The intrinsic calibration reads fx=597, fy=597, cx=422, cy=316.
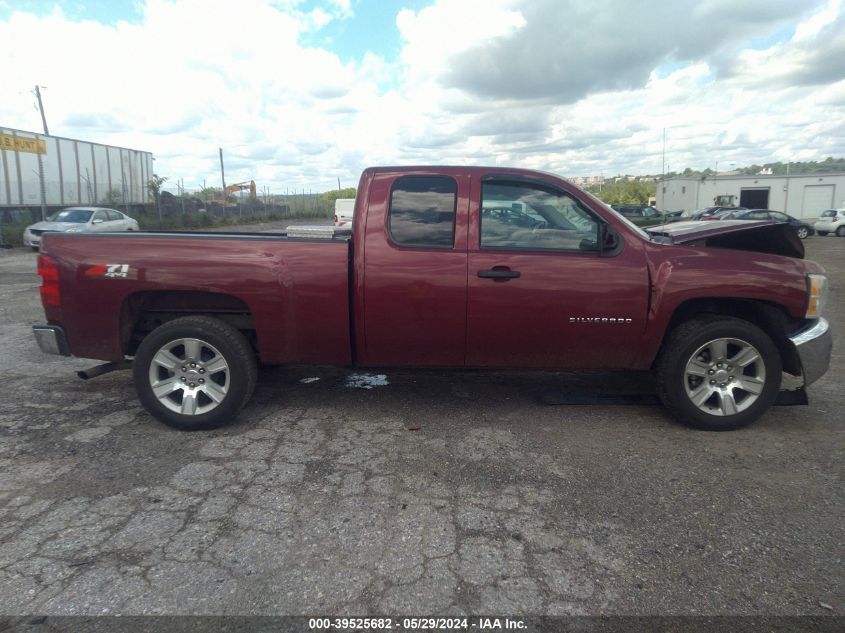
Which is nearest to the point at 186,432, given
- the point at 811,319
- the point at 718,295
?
the point at 718,295

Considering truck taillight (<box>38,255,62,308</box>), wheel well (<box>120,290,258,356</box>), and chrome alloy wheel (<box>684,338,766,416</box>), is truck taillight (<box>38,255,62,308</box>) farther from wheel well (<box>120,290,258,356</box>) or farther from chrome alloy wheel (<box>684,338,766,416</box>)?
chrome alloy wheel (<box>684,338,766,416</box>)

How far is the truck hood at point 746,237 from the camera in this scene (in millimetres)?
4387

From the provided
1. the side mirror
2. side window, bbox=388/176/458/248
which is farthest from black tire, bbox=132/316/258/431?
the side mirror

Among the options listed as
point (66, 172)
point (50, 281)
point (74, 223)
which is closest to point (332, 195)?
point (66, 172)

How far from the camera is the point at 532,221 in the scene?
Result: 168 inches

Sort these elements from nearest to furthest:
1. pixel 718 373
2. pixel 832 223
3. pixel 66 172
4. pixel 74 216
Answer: pixel 718 373, pixel 74 216, pixel 66 172, pixel 832 223

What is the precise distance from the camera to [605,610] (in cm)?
245

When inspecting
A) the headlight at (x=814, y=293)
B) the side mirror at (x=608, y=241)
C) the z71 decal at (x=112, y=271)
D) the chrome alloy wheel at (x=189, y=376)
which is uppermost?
the side mirror at (x=608, y=241)

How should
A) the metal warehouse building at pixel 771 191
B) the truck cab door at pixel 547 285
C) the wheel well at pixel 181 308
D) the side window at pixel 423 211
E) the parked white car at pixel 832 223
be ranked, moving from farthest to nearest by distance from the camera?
1. the metal warehouse building at pixel 771 191
2. the parked white car at pixel 832 223
3. the wheel well at pixel 181 308
4. the side window at pixel 423 211
5. the truck cab door at pixel 547 285

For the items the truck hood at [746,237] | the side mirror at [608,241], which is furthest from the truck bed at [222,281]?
the truck hood at [746,237]

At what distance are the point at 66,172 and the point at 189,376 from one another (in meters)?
25.9

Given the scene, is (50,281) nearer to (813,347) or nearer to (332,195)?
(813,347)

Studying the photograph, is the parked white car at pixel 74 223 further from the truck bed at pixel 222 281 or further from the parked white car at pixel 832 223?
the parked white car at pixel 832 223

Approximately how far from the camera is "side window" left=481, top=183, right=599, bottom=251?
423cm
